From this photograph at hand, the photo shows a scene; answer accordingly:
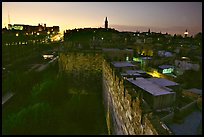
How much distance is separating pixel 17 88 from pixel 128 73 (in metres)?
7.72

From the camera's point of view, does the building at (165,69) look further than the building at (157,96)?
Yes

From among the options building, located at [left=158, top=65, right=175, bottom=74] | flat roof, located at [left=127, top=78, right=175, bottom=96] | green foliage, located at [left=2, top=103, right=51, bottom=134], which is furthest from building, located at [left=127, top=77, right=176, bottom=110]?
building, located at [left=158, top=65, right=175, bottom=74]

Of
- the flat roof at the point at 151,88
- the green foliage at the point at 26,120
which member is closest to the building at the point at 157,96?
the flat roof at the point at 151,88

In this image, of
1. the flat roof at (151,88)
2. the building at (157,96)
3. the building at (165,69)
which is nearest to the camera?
the building at (157,96)

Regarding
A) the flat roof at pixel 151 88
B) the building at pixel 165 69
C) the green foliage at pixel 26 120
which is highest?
the flat roof at pixel 151 88

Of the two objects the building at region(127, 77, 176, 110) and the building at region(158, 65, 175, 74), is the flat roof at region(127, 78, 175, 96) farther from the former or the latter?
the building at region(158, 65, 175, 74)

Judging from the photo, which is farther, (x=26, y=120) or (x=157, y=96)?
(x=26, y=120)

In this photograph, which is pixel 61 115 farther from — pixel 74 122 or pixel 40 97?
pixel 40 97

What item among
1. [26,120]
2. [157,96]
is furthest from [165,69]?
[26,120]

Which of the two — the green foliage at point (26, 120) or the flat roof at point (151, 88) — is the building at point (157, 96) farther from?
the green foliage at point (26, 120)

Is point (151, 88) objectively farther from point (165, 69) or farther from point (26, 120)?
point (165, 69)

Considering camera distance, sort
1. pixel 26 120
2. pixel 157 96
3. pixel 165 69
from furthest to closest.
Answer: pixel 165 69 < pixel 26 120 < pixel 157 96

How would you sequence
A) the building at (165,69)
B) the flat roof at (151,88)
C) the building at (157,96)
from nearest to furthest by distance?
the building at (157,96) → the flat roof at (151,88) → the building at (165,69)

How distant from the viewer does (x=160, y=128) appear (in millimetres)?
3381
